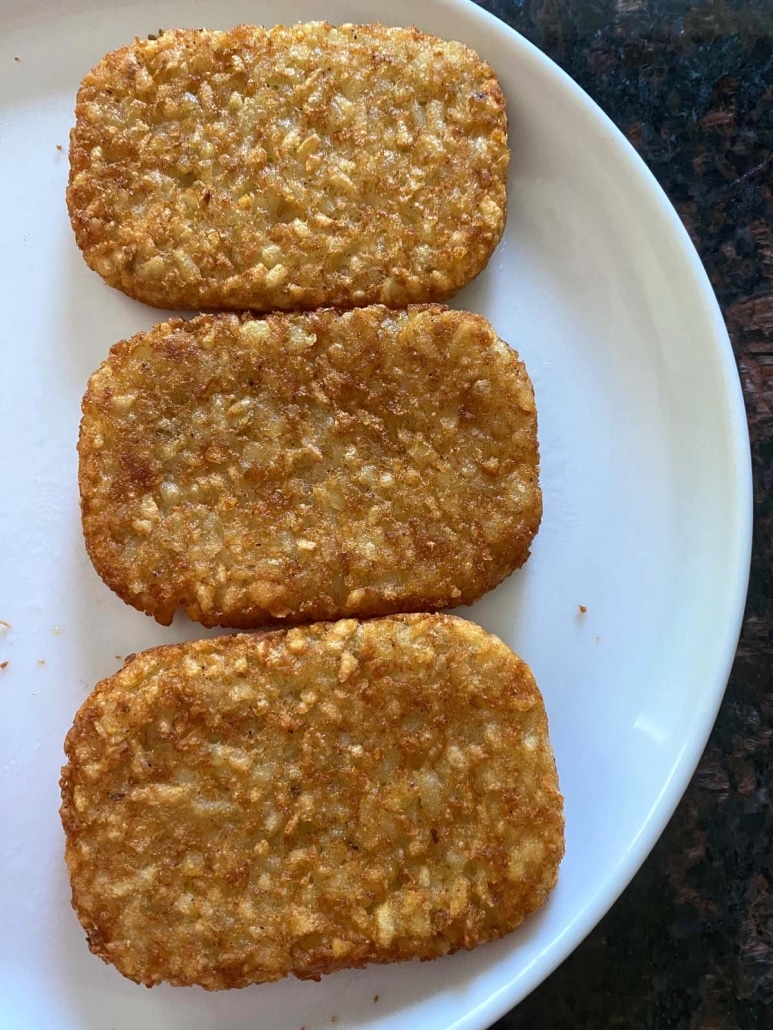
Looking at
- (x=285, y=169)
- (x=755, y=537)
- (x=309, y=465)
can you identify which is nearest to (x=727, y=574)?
(x=755, y=537)

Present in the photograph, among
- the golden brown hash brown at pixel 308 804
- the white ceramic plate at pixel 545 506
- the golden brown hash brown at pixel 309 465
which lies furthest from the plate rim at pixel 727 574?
the golden brown hash brown at pixel 309 465

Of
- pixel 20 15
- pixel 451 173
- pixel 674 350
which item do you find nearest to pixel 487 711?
pixel 674 350

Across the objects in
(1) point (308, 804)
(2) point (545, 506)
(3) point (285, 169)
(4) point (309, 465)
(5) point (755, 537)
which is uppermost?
(3) point (285, 169)

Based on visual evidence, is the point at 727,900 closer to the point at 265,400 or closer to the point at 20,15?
the point at 265,400

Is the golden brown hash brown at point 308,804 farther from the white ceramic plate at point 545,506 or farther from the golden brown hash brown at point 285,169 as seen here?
the golden brown hash brown at point 285,169

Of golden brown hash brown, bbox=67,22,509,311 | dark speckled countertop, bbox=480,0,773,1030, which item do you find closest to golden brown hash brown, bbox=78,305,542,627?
golden brown hash brown, bbox=67,22,509,311

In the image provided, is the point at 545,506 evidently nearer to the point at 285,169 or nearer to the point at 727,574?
the point at 727,574
